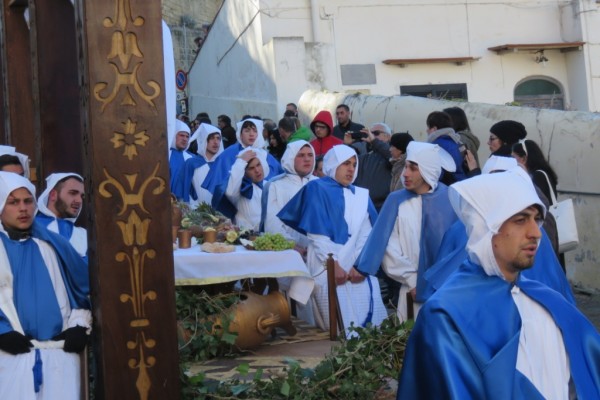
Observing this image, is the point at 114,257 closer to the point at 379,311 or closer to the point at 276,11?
the point at 379,311

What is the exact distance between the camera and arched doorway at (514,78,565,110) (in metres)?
22.7

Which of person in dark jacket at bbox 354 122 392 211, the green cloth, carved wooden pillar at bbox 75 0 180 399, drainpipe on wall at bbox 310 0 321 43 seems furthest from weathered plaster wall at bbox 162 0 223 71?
carved wooden pillar at bbox 75 0 180 399

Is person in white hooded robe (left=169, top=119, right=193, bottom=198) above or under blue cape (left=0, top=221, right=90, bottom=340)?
above

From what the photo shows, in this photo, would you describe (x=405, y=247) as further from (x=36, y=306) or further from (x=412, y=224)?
(x=36, y=306)

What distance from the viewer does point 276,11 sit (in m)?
20.7

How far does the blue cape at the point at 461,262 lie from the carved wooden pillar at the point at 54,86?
8.39 feet

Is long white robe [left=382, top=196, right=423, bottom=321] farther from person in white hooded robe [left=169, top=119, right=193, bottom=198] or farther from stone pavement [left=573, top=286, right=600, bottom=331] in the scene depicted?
person in white hooded robe [left=169, top=119, right=193, bottom=198]

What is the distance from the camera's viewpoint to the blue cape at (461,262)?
5539 millimetres

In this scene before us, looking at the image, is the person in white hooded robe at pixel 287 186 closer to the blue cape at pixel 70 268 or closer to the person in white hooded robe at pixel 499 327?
the blue cape at pixel 70 268

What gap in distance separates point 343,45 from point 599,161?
10883mm

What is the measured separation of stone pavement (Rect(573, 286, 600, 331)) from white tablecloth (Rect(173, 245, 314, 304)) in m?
2.61

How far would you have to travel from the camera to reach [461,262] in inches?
232

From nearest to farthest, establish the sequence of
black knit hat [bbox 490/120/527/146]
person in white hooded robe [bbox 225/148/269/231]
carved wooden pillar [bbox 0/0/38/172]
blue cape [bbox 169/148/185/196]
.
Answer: carved wooden pillar [bbox 0/0/38/172], black knit hat [bbox 490/120/527/146], person in white hooded robe [bbox 225/148/269/231], blue cape [bbox 169/148/185/196]

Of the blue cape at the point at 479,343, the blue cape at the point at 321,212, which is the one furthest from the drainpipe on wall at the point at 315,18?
the blue cape at the point at 479,343
